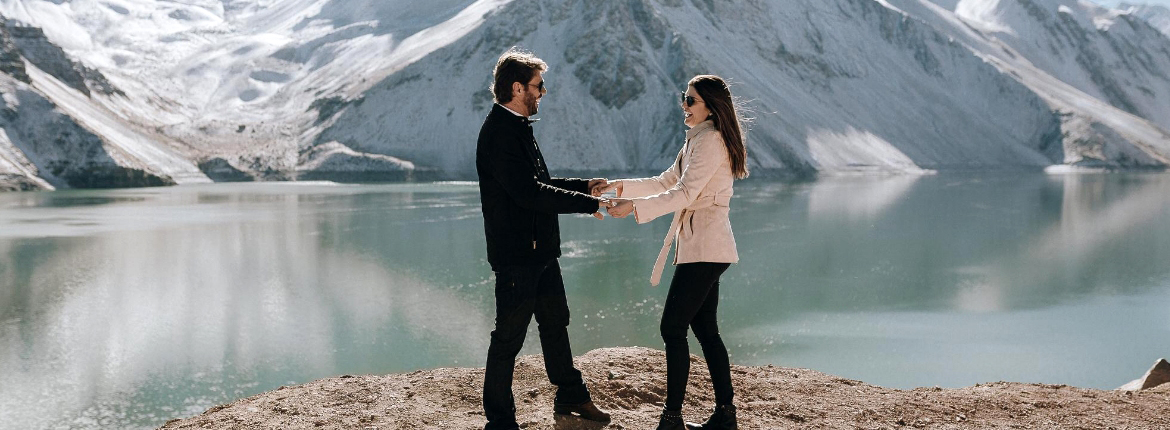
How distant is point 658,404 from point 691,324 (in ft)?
4.18

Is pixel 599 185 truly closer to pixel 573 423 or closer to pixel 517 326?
pixel 517 326

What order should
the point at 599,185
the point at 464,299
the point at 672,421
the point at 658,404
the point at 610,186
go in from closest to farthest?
1. the point at 672,421
2. the point at 599,185
3. the point at 610,186
4. the point at 658,404
5. the point at 464,299

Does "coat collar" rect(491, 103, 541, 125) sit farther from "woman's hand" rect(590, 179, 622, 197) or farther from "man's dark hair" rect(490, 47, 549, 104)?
"woman's hand" rect(590, 179, 622, 197)

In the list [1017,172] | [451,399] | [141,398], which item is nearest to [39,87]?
[141,398]

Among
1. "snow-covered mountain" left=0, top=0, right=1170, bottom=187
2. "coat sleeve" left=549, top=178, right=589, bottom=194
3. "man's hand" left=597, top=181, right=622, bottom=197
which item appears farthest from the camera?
"snow-covered mountain" left=0, top=0, right=1170, bottom=187

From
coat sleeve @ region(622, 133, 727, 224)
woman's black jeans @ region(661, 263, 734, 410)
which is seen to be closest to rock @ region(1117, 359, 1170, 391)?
woman's black jeans @ region(661, 263, 734, 410)

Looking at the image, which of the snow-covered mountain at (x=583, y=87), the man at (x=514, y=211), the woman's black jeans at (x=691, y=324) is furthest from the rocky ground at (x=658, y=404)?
the snow-covered mountain at (x=583, y=87)

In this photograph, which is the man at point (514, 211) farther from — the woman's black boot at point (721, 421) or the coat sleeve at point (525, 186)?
the woman's black boot at point (721, 421)

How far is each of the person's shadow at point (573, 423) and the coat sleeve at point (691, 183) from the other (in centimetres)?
169

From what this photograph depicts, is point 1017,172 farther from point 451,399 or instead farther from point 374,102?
point 451,399

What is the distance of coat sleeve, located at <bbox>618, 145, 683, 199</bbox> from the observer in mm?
7470

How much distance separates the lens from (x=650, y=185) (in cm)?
763


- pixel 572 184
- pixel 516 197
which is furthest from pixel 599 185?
pixel 516 197

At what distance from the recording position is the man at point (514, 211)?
657 centimetres
